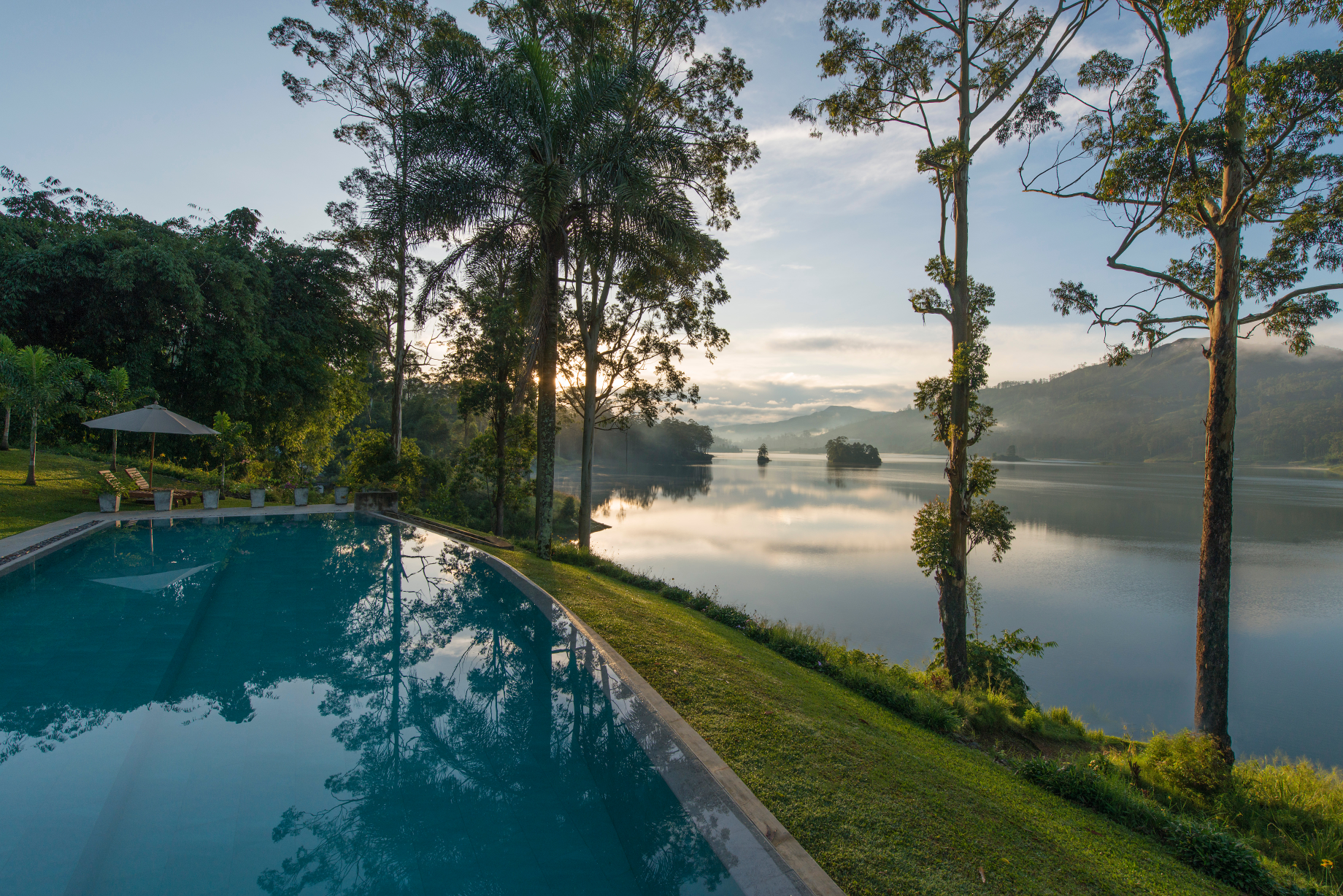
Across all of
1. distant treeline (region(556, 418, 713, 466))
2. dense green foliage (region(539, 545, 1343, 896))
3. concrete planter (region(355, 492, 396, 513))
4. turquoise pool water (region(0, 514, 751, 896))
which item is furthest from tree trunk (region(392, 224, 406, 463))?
distant treeline (region(556, 418, 713, 466))

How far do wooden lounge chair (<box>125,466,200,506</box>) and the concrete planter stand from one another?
12.4ft

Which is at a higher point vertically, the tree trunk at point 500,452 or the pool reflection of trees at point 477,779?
the tree trunk at point 500,452

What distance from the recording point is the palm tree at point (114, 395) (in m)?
14.6

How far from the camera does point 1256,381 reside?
4136 inches

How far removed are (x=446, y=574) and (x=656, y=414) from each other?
835cm

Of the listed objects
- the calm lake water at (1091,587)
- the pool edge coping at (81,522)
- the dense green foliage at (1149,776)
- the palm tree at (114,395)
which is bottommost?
the calm lake water at (1091,587)

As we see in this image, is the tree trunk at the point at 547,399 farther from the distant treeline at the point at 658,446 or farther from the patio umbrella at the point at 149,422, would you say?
the distant treeline at the point at 658,446

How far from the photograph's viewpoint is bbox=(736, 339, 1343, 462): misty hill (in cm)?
7475

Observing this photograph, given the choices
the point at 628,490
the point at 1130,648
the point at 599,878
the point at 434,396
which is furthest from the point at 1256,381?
the point at 599,878

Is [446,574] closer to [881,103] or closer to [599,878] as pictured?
[599,878]

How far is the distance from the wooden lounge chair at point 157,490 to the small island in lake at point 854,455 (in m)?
88.7

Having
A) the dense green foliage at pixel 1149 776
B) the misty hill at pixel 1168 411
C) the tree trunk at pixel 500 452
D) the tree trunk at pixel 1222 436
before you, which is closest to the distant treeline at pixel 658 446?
the misty hill at pixel 1168 411

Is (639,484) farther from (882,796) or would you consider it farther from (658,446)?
(882,796)

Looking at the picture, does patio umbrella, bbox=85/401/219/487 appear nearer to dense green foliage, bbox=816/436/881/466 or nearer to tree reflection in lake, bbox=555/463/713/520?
tree reflection in lake, bbox=555/463/713/520
